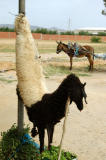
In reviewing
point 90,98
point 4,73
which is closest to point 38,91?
point 90,98

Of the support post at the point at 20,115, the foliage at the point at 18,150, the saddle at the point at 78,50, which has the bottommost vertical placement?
the foliage at the point at 18,150

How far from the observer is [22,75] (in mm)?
2721

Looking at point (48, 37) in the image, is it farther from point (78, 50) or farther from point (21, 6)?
point (21, 6)

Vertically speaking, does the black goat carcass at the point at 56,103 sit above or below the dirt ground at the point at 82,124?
above

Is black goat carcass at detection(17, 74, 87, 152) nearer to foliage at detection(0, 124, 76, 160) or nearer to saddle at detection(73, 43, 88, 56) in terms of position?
foliage at detection(0, 124, 76, 160)

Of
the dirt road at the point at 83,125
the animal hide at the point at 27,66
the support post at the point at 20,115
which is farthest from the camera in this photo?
the dirt road at the point at 83,125

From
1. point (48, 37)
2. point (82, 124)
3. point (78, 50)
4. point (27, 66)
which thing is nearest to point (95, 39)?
point (48, 37)

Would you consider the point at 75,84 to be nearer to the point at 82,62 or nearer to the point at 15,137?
the point at 15,137

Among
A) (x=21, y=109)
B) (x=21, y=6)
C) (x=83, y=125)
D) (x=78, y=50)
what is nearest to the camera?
(x=21, y=6)

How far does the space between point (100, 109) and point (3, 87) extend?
327cm

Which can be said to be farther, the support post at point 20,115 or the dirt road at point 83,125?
the dirt road at point 83,125

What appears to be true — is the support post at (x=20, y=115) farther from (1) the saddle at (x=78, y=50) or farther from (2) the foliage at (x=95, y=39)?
(2) the foliage at (x=95, y=39)

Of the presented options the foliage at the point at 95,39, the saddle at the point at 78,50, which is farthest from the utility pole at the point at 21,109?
the foliage at the point at 95,39

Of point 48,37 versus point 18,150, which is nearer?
point 18,150
